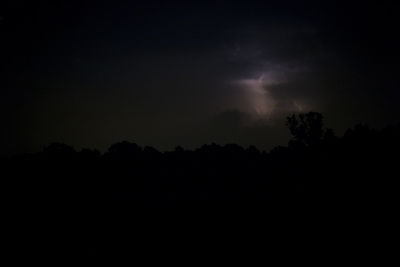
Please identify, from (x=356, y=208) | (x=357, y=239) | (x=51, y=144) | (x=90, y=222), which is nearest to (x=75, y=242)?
(x=90, y=222)

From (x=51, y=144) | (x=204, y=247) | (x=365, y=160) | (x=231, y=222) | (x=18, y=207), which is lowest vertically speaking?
(x=204, y=247)

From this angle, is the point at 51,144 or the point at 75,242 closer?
the point at 75,242

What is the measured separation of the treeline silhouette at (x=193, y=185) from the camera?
15.2 meters

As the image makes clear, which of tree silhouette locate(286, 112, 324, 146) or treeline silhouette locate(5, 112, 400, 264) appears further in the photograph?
tree silhouette locate(286, 112, 324, 146)

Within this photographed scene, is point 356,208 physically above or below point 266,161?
below

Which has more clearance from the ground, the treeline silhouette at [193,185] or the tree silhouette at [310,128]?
the tree silhouette at [310,128]

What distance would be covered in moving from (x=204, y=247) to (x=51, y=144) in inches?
582

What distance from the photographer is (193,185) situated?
19234mm

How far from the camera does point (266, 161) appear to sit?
22.6 metres

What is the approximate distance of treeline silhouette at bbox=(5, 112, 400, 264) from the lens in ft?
50.0

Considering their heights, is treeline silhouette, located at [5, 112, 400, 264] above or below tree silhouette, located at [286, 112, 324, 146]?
below

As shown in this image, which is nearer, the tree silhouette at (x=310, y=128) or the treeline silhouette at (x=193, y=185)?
the treeline silhouette at (x=193, y=185)

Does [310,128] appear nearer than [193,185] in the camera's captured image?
No

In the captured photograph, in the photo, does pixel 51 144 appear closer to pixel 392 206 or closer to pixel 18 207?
pixel 18 207
